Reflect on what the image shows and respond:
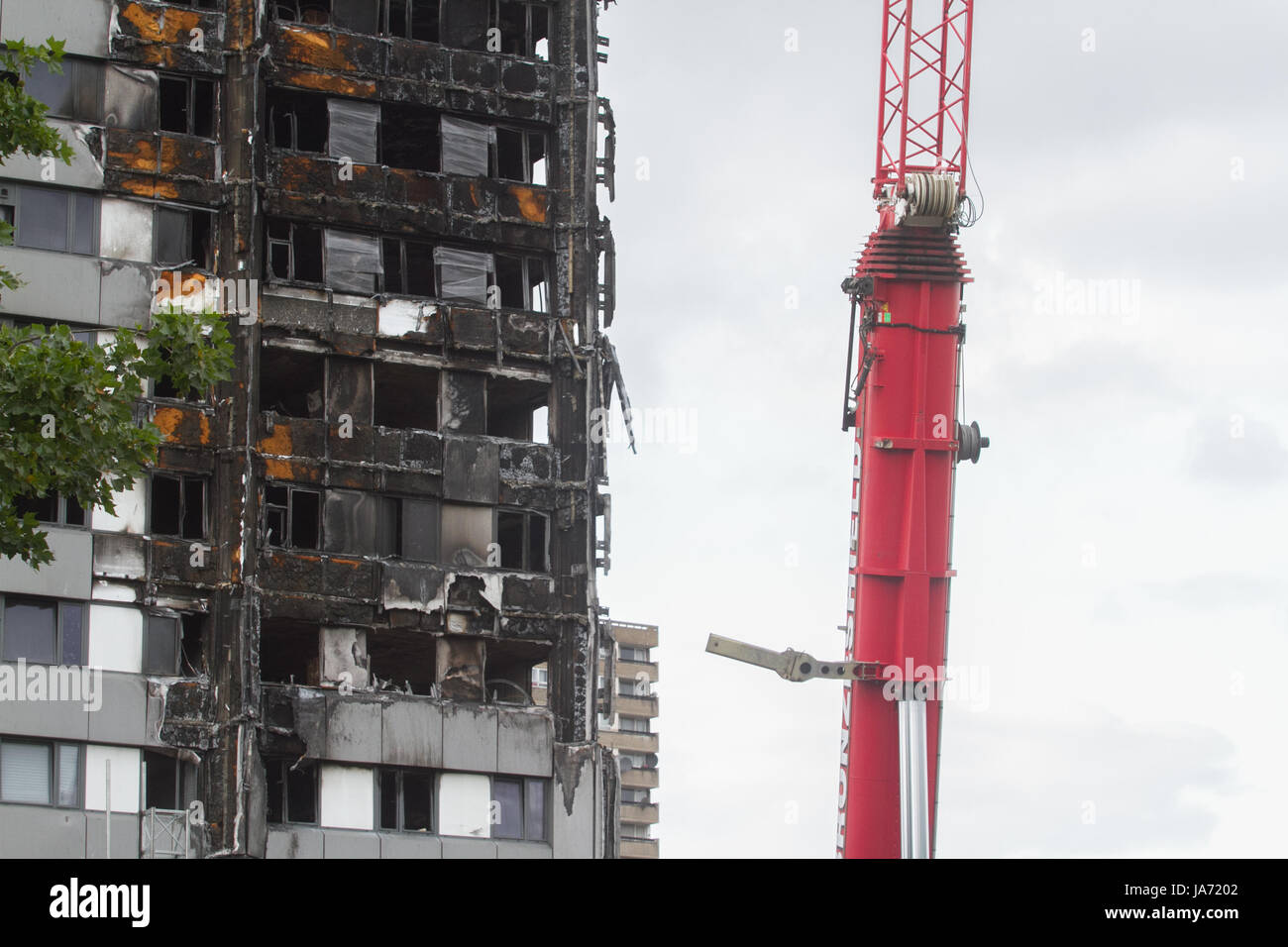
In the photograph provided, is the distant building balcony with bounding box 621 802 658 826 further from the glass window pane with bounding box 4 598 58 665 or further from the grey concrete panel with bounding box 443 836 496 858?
the glass window pane with bounding box 4 598 58 665

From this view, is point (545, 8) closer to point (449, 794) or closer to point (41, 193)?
point (41, 193)

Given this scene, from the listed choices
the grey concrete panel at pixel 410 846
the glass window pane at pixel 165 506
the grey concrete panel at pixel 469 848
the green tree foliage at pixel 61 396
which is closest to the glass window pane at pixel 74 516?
the glass window pane at pixel 165 506

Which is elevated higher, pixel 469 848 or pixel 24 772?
pixel 24 772

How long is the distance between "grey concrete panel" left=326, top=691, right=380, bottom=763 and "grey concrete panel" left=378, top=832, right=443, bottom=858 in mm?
1999

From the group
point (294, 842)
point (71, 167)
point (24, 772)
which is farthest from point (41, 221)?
point (294, 842)

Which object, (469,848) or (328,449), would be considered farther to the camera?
(328,449)

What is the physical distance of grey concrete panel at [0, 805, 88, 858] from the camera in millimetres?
57156

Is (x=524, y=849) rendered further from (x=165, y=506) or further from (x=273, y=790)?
(x=165, y=506)

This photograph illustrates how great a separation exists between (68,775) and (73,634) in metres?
3.42

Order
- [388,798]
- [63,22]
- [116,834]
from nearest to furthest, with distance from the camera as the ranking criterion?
[116,834] → [388,798] → [63,22]

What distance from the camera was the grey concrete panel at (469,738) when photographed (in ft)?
205

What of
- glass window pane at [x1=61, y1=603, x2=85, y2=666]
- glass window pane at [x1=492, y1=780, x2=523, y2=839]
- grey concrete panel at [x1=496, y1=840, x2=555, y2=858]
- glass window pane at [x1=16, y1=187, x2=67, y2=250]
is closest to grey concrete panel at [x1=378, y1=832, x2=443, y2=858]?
grey concrete panel at [x1=496, y1=840, x2=555, y2=858]

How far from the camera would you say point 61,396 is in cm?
3631

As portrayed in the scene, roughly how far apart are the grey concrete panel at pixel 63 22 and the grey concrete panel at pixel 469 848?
72.7 feet
